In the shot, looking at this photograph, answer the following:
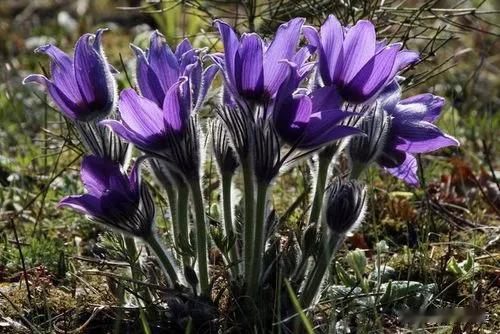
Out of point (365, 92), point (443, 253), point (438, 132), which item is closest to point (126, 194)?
point (365, 92)

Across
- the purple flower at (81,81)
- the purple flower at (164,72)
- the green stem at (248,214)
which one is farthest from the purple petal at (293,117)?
the purple flower at (81,81)

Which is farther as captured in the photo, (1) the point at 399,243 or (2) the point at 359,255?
(1) the point at 399,243

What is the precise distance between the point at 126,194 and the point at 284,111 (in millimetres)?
422

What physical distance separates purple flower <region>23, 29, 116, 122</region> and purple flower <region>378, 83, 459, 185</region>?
688 millimetres

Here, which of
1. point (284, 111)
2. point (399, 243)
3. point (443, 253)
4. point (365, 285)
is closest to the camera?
point (284, 111)

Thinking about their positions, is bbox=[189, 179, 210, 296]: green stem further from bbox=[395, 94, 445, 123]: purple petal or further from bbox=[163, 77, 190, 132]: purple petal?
bbox=[395, 94, 445, 123]: purple petal

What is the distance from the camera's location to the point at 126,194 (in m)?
1.97

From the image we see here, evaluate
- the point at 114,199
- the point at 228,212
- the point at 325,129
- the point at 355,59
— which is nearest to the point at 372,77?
the point at 355,59

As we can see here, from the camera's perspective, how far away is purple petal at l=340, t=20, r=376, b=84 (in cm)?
194

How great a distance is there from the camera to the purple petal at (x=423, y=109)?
7.00 feet

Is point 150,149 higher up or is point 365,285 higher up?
point 150,149

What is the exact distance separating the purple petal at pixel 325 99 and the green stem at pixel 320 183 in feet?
0.62

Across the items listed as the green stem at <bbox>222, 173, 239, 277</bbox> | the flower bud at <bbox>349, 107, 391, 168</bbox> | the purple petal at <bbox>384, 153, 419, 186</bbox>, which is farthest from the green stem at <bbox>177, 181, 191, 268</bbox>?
the purple petal at <bbox>384, 153, 419, 186</bbox>

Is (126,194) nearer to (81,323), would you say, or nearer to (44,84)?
(44,84)
